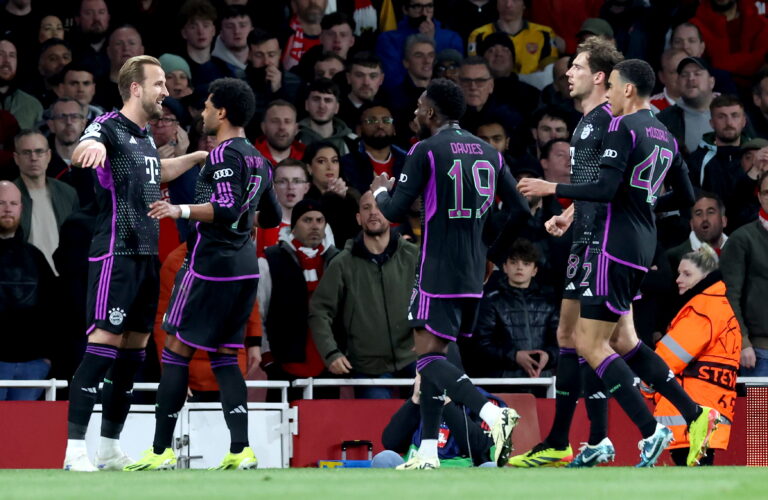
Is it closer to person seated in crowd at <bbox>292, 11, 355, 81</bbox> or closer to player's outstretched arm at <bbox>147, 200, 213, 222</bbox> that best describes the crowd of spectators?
person seated in crowd at <bbox>292, 11, 355, 81</bbox>

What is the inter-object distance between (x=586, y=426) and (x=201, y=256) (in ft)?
14.3

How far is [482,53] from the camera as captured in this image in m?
16.3

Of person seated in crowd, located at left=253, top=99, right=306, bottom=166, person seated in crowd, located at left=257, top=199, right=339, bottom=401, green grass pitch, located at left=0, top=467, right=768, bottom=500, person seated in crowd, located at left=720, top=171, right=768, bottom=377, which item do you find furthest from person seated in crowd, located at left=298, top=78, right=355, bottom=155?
green grass pitch, located at left=0, top=467, right=768, bottom=500

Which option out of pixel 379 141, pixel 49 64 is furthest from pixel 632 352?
pixel 49 64

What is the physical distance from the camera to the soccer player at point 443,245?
875 cm

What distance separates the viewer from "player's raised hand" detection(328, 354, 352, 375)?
37.8 ft

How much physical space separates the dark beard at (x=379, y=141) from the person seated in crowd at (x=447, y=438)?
404 cm

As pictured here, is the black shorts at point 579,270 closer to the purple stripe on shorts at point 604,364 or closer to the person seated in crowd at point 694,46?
the purple stripe on shorts at point 604,364

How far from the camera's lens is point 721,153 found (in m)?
14.7

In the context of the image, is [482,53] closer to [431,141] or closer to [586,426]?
[586,426]

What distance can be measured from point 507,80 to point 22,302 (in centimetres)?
679

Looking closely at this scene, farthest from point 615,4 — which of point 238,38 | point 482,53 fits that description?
point 238,38

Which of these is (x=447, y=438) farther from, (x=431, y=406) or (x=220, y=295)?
(x=220, y=295)

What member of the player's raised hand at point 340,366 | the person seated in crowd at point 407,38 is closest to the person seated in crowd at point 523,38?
the person seated in crowd at point 407,38
